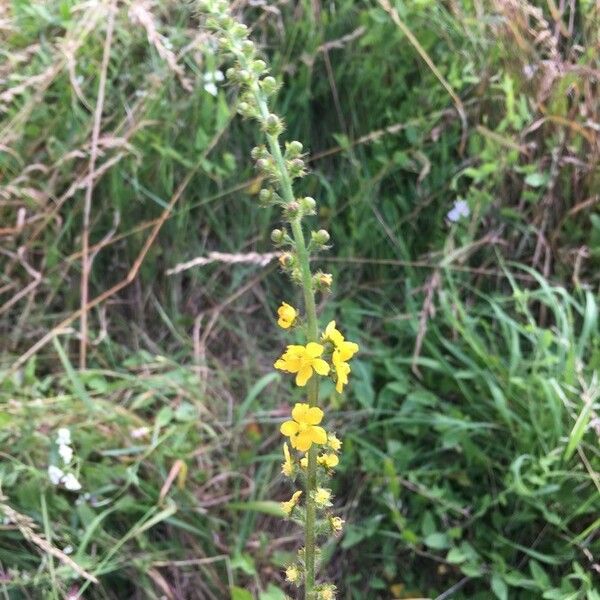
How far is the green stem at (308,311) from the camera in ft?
3.56

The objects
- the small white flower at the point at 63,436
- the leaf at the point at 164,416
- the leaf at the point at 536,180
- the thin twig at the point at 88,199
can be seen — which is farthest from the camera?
the leaf at the point at 536,180

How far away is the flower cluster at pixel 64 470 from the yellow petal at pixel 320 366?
89cm

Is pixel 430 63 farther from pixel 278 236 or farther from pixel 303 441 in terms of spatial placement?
pixel 303 441

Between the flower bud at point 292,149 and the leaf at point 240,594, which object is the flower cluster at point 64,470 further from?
the flower bud at point 292,149

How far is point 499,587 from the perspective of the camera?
1745 mm

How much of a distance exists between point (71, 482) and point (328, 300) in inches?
35.5

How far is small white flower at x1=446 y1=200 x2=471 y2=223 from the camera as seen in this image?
7.48 ft

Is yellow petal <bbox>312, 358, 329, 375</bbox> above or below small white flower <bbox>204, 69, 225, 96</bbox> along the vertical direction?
above

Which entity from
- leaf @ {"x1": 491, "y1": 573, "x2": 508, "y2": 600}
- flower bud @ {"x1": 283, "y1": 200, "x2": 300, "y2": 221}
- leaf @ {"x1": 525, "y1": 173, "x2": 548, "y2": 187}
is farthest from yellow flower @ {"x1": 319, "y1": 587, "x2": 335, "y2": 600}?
leaf @ {"x1": 525, "y1": 173, "x2": 548, "y2": 187}

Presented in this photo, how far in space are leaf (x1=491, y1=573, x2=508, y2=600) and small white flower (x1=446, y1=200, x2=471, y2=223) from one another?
0.99m

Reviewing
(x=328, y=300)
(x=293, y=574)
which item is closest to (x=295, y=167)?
(x=293, y=574)

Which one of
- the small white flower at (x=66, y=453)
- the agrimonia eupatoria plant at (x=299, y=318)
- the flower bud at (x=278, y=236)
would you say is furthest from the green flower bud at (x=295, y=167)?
the small white flower at (x=66, y=453)

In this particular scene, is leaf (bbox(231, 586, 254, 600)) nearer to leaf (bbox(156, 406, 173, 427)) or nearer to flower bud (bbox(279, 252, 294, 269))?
leaf (bbox(156, 406, 173, 427))

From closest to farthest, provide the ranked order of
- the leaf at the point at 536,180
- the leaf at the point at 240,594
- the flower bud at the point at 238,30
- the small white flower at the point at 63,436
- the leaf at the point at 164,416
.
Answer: the flower bud at the point at 238,30
the leaf at the point at 240,594
the small white flower at the point at 63,436
the leaf at the point at 164,416
the leaf at the point at 536,180
